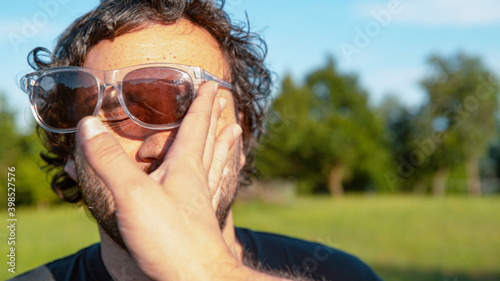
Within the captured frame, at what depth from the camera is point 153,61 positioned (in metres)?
2.14

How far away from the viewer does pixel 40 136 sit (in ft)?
11.4

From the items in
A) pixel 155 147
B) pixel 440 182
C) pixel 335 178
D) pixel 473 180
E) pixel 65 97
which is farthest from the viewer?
pixel 335 178

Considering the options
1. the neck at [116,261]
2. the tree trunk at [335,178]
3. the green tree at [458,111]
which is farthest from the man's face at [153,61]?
the tree trunk at [335,178]

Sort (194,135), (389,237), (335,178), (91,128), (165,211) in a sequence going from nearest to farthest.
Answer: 1. (165,211)
2. (91,128)
3. (194,135)
4. (389,237)
5. (335,178)

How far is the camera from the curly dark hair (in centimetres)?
234

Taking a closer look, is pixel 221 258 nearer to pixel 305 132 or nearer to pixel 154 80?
pixel 154 80

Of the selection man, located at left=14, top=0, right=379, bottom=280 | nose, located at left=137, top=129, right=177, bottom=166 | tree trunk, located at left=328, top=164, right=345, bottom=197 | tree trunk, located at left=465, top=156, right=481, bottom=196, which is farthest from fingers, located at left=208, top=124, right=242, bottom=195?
tree trunk, located at left=328, top=164, right=345, bottom=197

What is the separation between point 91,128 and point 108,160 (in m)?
0.15

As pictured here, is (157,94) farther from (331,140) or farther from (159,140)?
(331,140)

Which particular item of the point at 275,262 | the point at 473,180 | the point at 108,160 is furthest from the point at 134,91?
the point at 473,180

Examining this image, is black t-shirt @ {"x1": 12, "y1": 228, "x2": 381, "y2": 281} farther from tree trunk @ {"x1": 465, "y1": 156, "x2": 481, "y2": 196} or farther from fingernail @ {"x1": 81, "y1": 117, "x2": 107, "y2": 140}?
tree trunk @ {"x1": 465, "y1": 156, "x2": 481, "y2": 196}

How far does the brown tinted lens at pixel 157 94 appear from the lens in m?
2.00

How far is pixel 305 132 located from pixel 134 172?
4840 cm

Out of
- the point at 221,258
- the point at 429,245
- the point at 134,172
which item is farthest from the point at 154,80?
the point at 429,245
